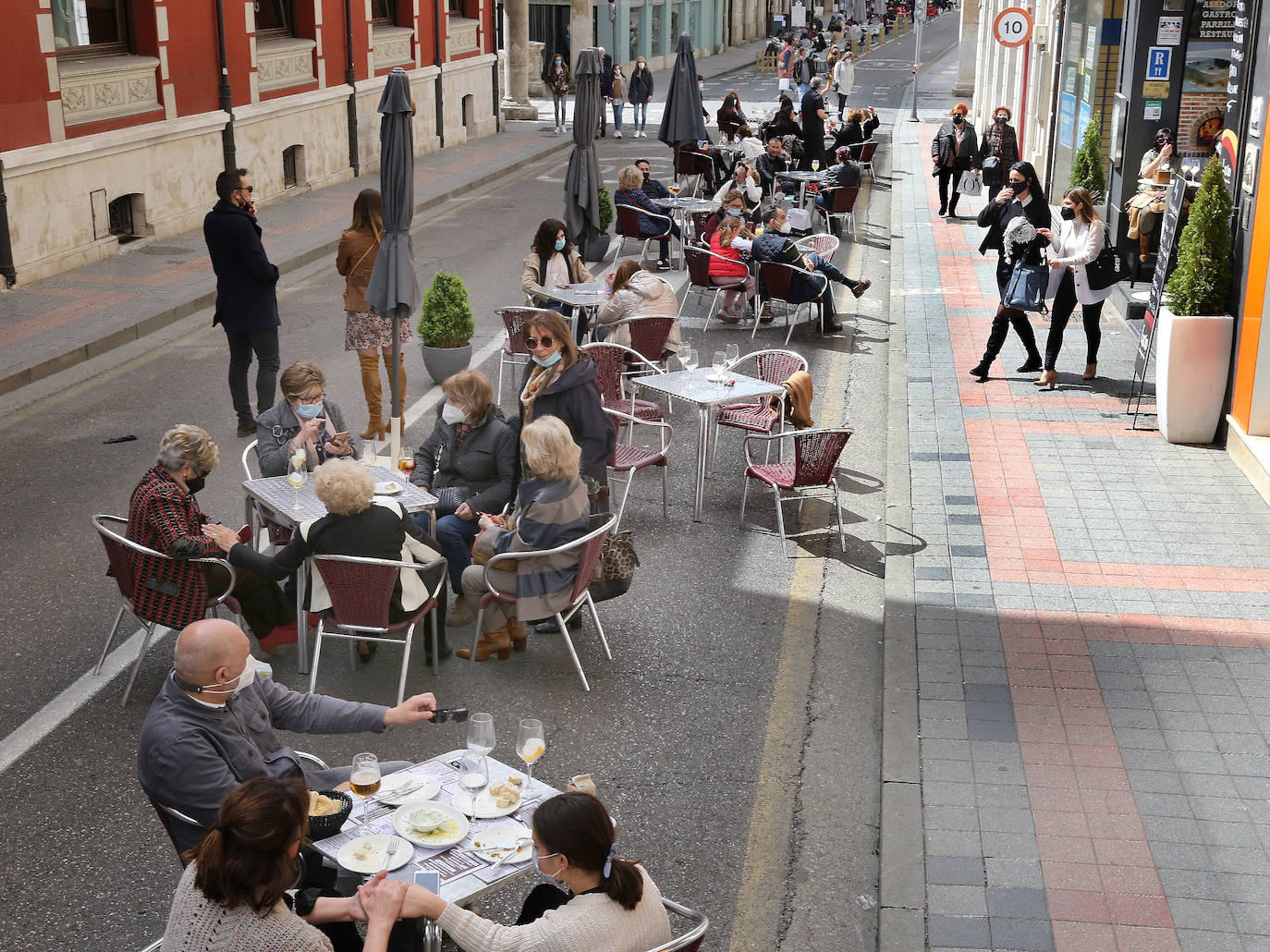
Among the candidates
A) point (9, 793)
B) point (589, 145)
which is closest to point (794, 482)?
point (9, 793)

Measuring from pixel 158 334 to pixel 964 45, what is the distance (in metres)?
38.0

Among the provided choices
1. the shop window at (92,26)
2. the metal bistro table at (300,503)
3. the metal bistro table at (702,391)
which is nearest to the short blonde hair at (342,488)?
the metal bistro table at (300,503)

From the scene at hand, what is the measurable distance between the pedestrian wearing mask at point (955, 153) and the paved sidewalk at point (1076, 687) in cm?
1020

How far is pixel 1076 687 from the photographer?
7.08 meters

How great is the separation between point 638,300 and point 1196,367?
4.50 metres

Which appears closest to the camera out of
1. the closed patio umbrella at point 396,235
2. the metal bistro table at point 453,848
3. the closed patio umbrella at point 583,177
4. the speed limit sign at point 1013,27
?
the metal bistro table at point 453,848

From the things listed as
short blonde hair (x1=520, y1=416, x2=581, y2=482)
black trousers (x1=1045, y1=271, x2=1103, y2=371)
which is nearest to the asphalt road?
short blonde hair (x1=520, y1=416, x2=581, y2=482)

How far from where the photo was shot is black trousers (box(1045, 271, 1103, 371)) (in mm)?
12391

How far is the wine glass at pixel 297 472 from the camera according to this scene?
24.8 feet

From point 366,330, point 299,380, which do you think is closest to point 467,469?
point 299,380

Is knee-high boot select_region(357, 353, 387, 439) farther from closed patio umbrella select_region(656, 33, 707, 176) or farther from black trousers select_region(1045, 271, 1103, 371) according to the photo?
closed patio umbrella select_region(656, 33, 707, 176)

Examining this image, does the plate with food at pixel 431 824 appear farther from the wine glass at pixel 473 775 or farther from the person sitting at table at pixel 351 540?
the person sitting at table at pixel 351 540

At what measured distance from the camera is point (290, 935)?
12.2ft

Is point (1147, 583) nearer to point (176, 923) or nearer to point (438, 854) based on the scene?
point (438, 854)
